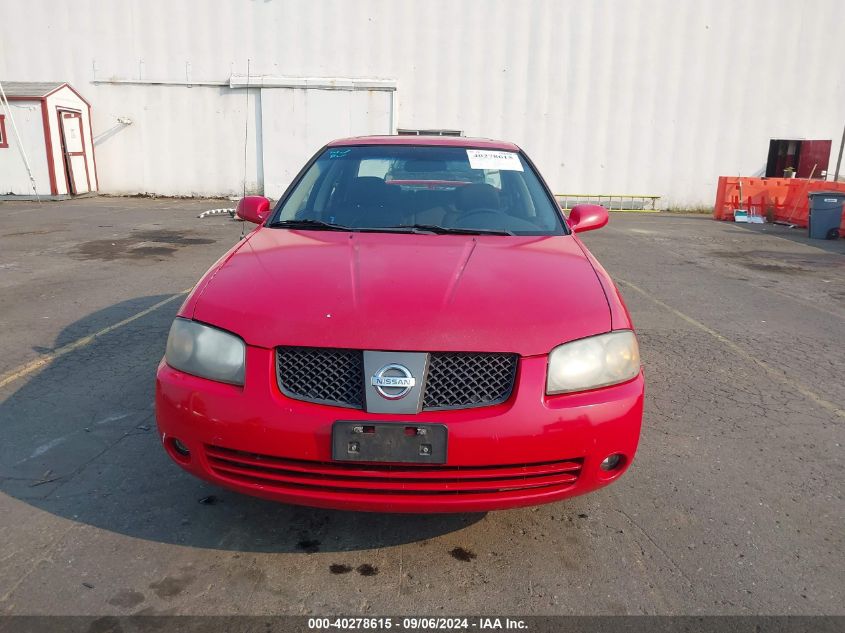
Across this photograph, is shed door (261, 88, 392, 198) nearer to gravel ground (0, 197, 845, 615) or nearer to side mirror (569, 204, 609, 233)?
gravel ground (0, 197, 845, 615)

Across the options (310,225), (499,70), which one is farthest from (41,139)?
(310,225)

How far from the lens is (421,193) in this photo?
357 cm

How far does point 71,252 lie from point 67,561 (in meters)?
7.94

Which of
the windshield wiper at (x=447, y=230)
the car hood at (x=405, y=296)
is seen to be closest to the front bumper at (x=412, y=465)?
the car hood at (x=405, y=296)

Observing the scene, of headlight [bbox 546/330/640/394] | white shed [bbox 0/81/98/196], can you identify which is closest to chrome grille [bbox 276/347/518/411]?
headlight [bbox 546/330/640/394]

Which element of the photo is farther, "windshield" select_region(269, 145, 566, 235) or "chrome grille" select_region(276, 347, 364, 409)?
"windshield" select_region(269, 145, 566, 235)

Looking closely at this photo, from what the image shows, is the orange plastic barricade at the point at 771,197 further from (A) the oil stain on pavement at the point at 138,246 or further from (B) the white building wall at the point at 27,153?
(B) the white building wall at the point at 27,153

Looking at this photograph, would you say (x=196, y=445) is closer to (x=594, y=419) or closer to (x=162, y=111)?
(x=594, y=419)

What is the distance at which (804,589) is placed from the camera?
231 cm

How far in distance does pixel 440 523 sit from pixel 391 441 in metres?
0.73

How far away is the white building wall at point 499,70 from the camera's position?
18250 mm

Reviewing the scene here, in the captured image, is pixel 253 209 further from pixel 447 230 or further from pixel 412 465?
pixel 412 465

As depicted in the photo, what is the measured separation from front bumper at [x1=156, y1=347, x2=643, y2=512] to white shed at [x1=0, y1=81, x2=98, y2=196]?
17345mm

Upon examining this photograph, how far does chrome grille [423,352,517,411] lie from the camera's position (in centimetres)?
217
